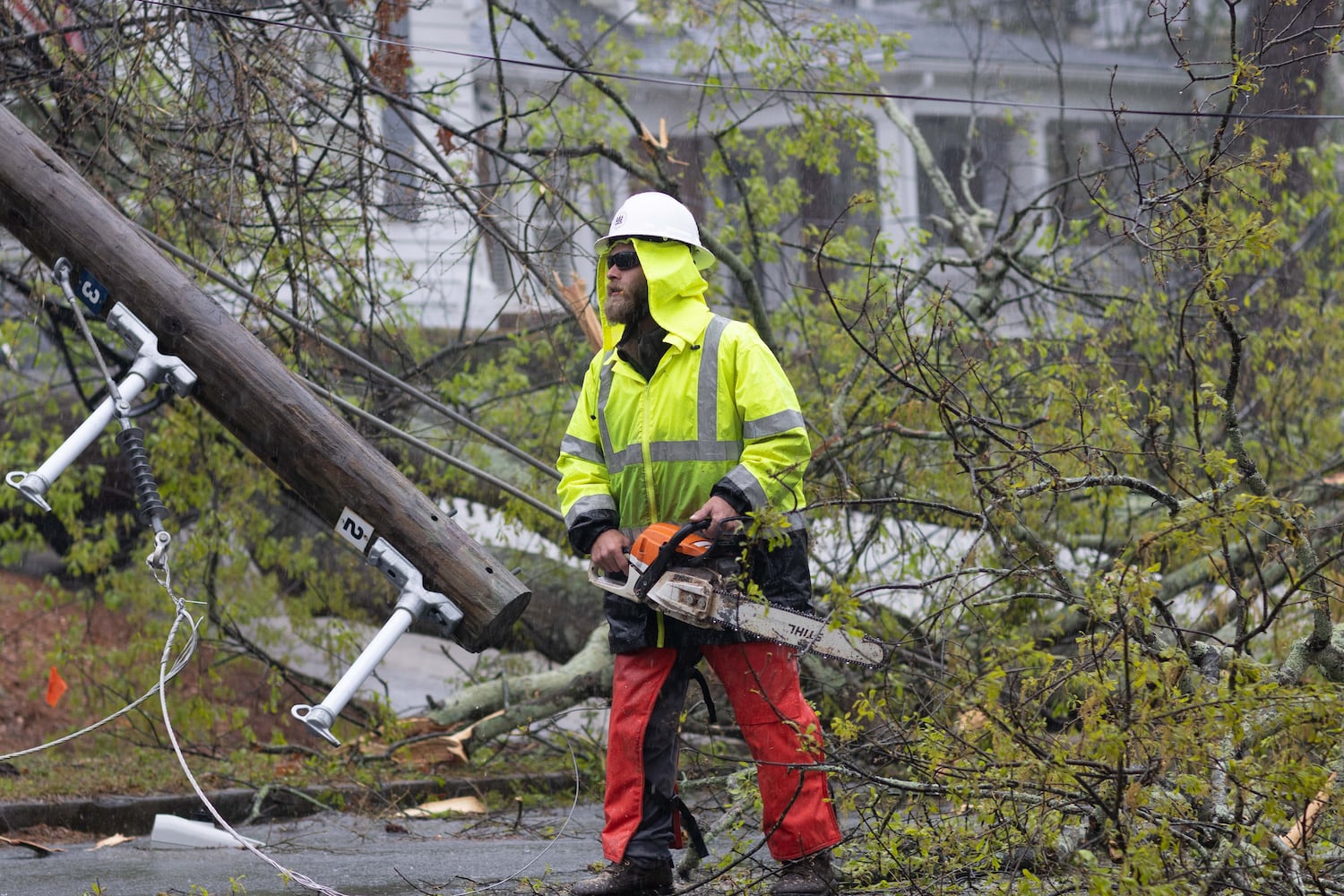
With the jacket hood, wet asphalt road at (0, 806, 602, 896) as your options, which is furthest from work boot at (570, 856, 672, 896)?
the jacket hood

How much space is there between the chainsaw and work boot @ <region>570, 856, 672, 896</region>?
2.31 feet

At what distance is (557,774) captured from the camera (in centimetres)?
697

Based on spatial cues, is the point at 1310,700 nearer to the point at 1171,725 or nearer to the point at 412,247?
the point at 1171,725

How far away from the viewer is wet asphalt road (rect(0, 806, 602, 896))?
4.48m

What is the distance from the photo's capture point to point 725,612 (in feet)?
12.6

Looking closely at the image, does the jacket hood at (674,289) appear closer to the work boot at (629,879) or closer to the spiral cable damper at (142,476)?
the spiral cable damper at (142,476)

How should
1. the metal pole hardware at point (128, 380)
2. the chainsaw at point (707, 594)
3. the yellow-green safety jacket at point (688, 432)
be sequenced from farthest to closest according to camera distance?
the yellow-green safety jacket at point (688, 432)
the chainsaw at point (707, 594)
the metal pole hardware at point (128, 380)

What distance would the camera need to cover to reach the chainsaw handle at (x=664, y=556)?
3.80 metres

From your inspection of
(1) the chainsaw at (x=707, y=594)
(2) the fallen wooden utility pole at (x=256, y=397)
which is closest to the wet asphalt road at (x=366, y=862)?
(1) the chainsaw at (x=707, y=594)

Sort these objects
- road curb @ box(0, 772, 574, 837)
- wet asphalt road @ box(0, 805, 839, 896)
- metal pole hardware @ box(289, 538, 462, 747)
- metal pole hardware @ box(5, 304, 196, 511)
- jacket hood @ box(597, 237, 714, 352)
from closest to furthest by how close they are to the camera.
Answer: metal pole hardware @ box(289, 538, 462, 747) < metal pole hardware @ box(5, 304, 196, 511) < jacket hood @ box(597, 237, 714, 352) < wet asphalt road @ box(0, 805, 839, 896) < road curb @ box(0, 772, 574, 837)

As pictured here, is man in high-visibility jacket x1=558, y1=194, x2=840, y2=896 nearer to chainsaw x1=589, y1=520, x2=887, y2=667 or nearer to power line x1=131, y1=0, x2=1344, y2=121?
chainsaw x1=589, y1=520, x2=887, y2=667

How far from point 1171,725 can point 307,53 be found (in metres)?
5.10

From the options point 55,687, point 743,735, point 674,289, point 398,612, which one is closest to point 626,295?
point 674,289

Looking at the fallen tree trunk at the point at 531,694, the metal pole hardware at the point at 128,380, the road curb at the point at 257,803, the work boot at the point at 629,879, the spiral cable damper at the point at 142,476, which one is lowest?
the road curb at the point at 257,803
